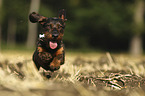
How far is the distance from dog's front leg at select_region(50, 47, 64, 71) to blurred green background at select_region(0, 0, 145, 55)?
7209mm

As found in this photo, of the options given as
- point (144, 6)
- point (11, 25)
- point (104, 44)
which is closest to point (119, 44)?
point (104, 44)

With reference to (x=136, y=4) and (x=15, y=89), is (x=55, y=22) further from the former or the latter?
(x=136, y=4)

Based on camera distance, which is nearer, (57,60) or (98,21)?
(57,60)

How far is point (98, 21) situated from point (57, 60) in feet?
51.8

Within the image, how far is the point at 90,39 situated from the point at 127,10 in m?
10.3

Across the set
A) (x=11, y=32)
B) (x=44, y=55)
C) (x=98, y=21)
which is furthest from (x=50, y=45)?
(x=11, y=32)

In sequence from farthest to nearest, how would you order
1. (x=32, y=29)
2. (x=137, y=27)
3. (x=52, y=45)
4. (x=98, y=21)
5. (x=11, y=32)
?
(x=11, y=32) → (x=32, y=29) → (x=98, y=21) → (x=137, y=27) → (x=52, y=45)

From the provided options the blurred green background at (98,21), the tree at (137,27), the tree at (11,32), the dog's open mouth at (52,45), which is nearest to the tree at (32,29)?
the blurred green background at (98,21)

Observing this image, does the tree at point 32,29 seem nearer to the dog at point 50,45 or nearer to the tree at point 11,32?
the tree at point 11,32

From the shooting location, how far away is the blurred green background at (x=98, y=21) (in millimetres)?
18000

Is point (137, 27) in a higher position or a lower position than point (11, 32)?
lower

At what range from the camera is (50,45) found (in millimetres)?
3426

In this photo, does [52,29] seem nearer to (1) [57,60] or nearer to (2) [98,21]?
(1) [57,60]

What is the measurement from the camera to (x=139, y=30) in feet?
55.7
